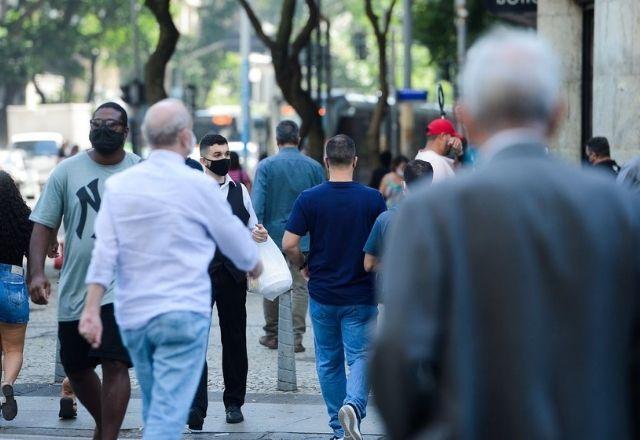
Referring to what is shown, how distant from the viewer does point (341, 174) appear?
293 inches

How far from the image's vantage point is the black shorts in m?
6.37

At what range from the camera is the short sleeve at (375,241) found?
279 inches

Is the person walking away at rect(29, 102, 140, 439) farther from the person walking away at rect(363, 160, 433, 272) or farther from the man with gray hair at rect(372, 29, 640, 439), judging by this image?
the man with gray hair at rect(372, 29, 640, 439)

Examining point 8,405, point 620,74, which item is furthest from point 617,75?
point 8,405

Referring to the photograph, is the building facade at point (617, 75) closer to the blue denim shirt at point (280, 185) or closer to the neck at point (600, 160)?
the neck at point (600, 160)

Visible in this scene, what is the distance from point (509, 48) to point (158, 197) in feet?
7.71

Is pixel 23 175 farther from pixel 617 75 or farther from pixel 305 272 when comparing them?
pixel 305 272

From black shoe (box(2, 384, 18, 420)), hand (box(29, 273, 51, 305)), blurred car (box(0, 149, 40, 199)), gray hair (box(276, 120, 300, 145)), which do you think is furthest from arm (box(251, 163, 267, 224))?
blurred car (box(0, 149, 40, 199))

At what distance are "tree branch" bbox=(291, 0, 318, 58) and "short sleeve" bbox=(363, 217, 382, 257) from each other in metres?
15.0

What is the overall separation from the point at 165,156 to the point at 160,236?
32 cm

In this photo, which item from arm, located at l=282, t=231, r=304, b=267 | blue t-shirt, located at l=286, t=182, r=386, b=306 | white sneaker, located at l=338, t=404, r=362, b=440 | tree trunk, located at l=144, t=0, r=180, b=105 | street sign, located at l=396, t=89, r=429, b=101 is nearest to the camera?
white sneaker, located at l=338, t=404, r=362, b=440

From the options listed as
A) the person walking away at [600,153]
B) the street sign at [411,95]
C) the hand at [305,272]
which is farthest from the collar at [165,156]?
the street sign at [411,95]

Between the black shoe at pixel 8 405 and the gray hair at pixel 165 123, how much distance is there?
336 centimetres

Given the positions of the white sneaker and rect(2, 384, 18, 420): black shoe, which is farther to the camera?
rect(2, 384, 18, 420): black shoe
